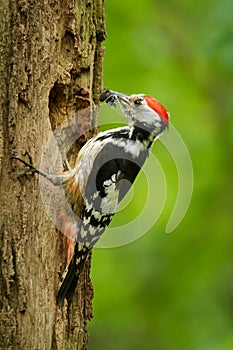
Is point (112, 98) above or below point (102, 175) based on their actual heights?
above

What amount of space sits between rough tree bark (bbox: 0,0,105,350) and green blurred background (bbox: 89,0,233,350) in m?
3.66

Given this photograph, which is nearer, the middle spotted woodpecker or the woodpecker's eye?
the middle spotted woodpecker

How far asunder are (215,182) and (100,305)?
2.11 m

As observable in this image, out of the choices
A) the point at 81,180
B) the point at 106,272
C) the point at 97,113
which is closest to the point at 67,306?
the point at 81,180

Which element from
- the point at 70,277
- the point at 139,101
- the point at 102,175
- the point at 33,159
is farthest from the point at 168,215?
the point at 33,159

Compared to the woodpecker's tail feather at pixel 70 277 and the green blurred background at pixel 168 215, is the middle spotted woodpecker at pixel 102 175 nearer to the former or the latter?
the woodpecker's tail feather at pixel 70 277

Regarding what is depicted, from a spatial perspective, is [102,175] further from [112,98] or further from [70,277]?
[70,277]

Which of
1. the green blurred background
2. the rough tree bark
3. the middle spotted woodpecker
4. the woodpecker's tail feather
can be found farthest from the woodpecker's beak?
the green blurred background

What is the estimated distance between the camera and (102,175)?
5230 millimetres

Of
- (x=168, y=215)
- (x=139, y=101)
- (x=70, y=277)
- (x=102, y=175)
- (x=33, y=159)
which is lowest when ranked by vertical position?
(x=70, y=277)

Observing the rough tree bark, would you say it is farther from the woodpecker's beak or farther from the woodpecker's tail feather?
the woodpecker's beak

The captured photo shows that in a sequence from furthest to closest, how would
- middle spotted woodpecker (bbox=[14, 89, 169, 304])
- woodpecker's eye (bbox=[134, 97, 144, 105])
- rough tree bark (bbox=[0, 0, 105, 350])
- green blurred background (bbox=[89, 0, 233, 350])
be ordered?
green blurred background (bbox=[89, 0, 233, 350]), woodpecker's eye (bbox=[134, 97, 144, 105]), middle spotted woodpecker (bbox=[14, 89, 169, 304]), rough tree bark (bbox=[0, 0, 105, 350])

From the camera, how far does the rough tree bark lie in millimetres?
4586

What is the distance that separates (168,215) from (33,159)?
13.7ft
